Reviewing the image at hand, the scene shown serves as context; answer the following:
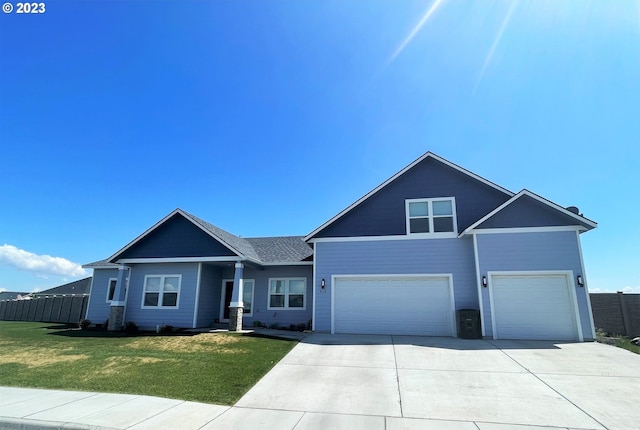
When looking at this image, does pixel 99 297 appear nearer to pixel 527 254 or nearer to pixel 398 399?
pixel 398 399

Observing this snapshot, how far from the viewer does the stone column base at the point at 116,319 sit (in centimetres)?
1630

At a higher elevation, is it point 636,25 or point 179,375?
point 636,25

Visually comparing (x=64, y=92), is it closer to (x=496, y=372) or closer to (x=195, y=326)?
(x=195, y=326)

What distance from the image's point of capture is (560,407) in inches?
231

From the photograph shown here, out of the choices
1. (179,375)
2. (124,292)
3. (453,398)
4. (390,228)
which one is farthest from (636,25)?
(124,292)

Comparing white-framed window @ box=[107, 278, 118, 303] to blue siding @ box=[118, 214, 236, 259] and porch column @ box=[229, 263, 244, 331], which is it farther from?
porch column @ box=[229, 263, 244, 331]

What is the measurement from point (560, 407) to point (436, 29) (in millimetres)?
9782

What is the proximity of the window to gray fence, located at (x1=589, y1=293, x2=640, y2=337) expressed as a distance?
1566 centimetres

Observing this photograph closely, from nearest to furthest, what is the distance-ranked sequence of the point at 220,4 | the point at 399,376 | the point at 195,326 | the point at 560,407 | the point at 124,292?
1. the point at 560,407
2. the point at 399,376
3. the point at 220,4
4. the point at 195,326
5. the point at 124,292

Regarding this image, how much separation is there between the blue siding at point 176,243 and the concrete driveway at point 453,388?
7.61m

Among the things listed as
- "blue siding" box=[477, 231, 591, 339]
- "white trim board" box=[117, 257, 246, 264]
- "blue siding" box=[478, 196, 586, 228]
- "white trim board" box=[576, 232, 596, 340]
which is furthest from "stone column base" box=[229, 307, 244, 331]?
"white trim board" box=[576, 232, 596, 340]

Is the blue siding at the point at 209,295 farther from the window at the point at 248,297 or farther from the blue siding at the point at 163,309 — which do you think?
the window at the point at 248,297

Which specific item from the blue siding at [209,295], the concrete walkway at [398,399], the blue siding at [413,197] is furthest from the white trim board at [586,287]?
the blue siding at [209,295]

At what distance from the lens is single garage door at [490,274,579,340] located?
11.9 m
